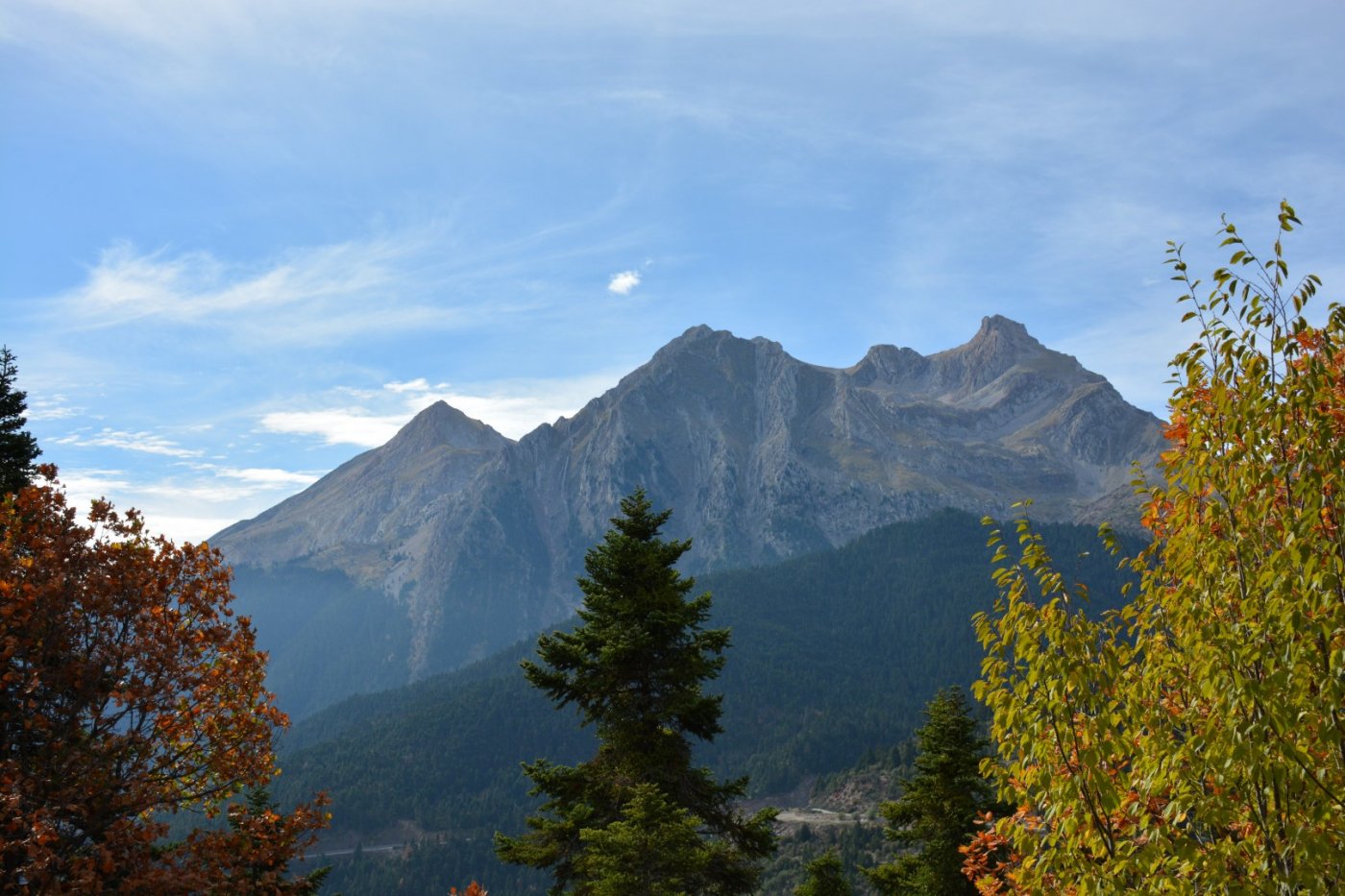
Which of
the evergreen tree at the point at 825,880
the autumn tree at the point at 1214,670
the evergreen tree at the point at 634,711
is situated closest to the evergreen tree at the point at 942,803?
the evergreen tree at the point at 825,880

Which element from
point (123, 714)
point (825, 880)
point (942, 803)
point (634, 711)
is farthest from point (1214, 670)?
point (825, 880)

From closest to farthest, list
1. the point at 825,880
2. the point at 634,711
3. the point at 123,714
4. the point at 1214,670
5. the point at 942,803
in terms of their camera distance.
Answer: the point at 1214,670 → the point at 123,714 → the point at 634,711 → the point at 942,803 → the point at 825,880

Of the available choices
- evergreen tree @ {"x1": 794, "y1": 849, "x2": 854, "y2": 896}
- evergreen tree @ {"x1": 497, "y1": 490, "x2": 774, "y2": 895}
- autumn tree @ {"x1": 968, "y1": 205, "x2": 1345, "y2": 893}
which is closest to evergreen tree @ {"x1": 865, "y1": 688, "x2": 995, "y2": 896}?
evergreen tree @ {"x1": 794, "y1": 849, "x2": 854, "y2": 896}

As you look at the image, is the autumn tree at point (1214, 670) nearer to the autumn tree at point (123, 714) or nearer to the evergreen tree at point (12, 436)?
the autumn tree at point (123, 714)

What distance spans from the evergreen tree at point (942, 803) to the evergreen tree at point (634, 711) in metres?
11.4

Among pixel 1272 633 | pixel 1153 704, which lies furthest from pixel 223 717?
pixel 1272 633

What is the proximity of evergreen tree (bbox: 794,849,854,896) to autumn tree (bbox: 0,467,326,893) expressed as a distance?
33385 millimetres

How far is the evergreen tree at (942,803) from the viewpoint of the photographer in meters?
32.8

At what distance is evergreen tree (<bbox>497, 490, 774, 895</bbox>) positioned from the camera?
22.8 m

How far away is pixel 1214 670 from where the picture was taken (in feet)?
28.5

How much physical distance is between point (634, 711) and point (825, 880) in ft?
80.0

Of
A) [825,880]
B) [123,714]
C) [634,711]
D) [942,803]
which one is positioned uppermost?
[123,714]

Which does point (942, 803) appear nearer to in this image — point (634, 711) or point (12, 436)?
point (634, 711)

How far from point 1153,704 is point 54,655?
15137mm
